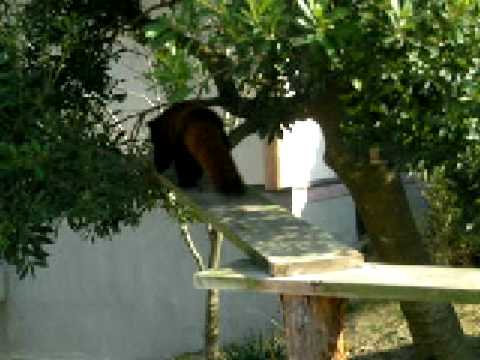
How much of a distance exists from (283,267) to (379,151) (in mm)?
587

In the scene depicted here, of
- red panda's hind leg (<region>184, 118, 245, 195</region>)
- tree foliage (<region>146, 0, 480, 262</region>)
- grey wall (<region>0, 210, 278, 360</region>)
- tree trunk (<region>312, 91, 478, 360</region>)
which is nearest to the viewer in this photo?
tree foliage (<region>146, 0, 480, 262</region>)

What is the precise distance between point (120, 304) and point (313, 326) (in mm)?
5026

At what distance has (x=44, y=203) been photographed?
450cm

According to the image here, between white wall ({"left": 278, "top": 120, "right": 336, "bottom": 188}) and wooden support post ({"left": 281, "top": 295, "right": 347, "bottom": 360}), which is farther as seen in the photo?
white wall ({"left": 278, "top": 120, "right": 336, "bottom": 188})

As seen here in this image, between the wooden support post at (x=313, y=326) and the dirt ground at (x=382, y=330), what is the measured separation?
2.29 meters

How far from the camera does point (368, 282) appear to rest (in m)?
3.55

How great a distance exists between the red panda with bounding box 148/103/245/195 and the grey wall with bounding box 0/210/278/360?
2053 mm

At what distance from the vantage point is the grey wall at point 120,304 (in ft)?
27.2

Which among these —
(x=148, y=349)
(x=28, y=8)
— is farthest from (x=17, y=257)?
(x=148, y=349)

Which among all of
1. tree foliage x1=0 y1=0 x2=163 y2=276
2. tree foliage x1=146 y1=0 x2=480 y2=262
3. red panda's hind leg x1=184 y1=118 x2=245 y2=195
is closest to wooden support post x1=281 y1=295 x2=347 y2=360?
tree foliage x1=146 y1=0 x2=480 y2=262

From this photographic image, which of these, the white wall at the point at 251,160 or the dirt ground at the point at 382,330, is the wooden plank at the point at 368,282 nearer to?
the dirt ground at the point at 382,330

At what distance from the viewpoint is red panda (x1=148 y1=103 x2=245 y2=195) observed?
5.32 m

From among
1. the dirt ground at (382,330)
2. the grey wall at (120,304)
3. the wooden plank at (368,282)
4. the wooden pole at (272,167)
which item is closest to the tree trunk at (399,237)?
the dirt ground at (382,330)

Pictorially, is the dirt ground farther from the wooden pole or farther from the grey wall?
the wooden pole
